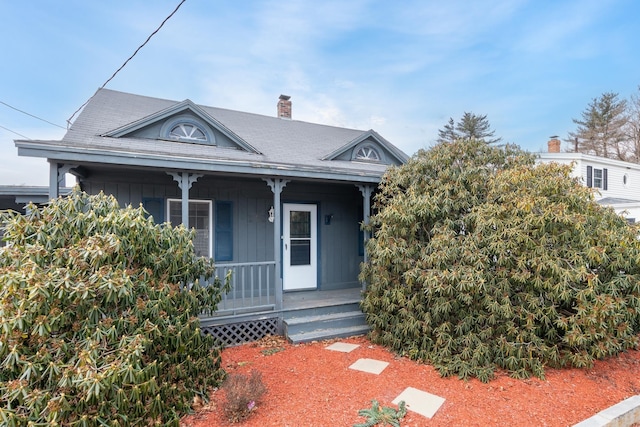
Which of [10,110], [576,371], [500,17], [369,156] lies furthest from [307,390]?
[10,110]

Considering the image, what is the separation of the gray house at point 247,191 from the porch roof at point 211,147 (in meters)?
0.02

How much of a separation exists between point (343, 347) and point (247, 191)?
3651mm

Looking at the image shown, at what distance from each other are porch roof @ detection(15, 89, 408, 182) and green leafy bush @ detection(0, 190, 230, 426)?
3.99ft

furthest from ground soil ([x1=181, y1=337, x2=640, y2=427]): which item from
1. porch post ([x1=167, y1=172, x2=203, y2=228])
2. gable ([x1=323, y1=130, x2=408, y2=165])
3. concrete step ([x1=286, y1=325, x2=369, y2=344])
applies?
gable ([x1=323, y1=130, x2=408, y2=165])

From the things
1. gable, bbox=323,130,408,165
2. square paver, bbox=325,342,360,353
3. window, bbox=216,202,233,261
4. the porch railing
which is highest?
gable, bbox=323,130,408,165

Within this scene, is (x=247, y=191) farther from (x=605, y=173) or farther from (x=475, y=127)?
(x=475, y=127)

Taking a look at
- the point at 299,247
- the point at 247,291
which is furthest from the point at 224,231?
the point at 299,247

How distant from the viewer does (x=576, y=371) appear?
4.14 m

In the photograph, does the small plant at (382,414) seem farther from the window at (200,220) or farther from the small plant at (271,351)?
the window at (200,220)

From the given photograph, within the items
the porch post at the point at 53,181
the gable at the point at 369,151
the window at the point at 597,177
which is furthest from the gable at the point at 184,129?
the window at the point at 597,177

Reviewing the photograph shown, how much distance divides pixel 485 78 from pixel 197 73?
35.5 ft

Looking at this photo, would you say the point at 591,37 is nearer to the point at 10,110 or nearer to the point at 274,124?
the point at 274,124

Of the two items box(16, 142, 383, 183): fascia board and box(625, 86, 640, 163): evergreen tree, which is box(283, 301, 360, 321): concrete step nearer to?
box(16, 142, 383, 183): fascia board

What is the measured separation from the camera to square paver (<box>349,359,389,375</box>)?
4.20 meters
